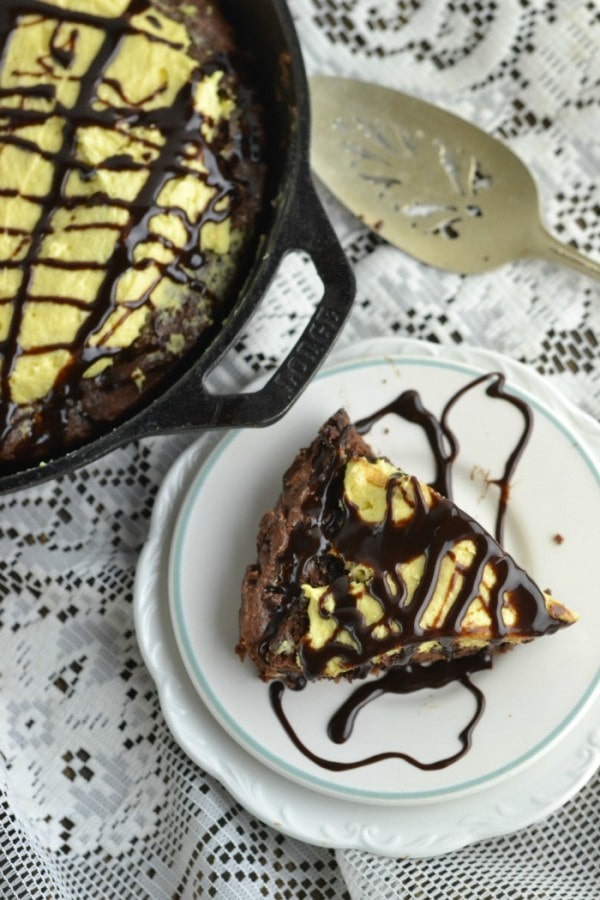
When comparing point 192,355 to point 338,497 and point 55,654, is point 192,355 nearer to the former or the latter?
point 338,497

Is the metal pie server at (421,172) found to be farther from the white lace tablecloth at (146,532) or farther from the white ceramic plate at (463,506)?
the white ceramic plate at (463,506)

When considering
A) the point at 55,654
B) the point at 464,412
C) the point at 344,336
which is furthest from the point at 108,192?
the point at 55,654

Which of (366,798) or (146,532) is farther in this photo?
(146,532)

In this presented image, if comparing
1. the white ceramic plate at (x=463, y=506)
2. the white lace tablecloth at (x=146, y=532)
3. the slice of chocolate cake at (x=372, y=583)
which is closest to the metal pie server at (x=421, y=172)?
the white lace tablecloth at (x=146, y=532)

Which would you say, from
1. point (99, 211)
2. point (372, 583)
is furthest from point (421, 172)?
point (372, 583)

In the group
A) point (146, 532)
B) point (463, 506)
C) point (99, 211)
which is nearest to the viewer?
point (99, 211)

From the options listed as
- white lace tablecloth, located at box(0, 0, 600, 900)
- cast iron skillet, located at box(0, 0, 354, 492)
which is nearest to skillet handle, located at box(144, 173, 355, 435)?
cast iron skillet, located at box(0, 0, 354, 492)

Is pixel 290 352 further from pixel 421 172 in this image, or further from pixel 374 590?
pixel 421 172

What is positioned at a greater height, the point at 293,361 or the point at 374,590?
the point at 293,361
